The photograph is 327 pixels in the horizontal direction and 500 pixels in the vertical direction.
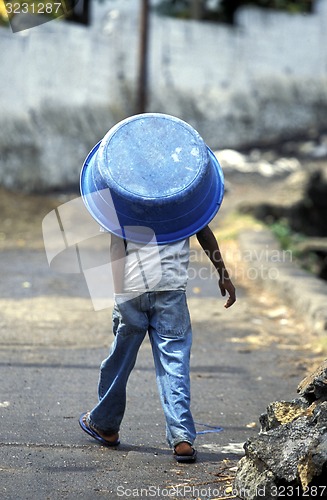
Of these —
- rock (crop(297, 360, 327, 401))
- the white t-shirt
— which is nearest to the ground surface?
rock (crop(297, 360, 327, 401))

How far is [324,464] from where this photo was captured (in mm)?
3750

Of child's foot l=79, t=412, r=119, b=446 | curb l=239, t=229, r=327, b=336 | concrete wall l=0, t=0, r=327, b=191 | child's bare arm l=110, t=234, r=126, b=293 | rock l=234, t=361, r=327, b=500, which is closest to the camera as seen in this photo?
rock l=234, t=361, r=327, b=500

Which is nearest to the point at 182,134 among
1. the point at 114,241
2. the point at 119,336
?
the point at 114,241

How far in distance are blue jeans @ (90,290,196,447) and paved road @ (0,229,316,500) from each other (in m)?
0.20

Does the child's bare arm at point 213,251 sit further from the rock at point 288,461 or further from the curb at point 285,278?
the curb at point 285,278

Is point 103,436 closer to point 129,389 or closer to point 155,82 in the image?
point 129,389

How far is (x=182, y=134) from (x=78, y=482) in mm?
1795

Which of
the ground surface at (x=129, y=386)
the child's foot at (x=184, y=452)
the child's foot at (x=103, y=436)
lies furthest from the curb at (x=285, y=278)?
the child's foot at (x=184, y=452)

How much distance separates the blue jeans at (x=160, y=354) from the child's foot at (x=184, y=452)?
2 centimetres

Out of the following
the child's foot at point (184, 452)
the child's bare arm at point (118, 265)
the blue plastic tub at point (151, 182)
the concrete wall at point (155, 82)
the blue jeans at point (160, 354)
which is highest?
the blue plastic tub at point (151, 182)

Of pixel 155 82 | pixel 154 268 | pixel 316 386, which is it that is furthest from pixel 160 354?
pixel 155 82

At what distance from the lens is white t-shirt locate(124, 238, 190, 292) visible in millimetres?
4713

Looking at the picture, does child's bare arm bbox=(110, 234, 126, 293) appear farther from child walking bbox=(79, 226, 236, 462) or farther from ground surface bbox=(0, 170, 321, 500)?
ground surface bbox=(0, 170, 321, 500)

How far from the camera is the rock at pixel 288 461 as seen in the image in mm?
3773
